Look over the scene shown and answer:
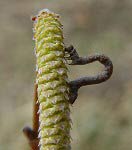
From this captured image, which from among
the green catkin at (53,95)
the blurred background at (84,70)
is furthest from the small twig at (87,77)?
the blurred background at (84,70)

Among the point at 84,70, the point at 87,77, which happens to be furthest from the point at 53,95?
the point at 84,70

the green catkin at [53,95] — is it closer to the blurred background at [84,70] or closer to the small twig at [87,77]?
the small twig at [87,77]

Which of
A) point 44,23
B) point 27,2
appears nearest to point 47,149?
point 44,23

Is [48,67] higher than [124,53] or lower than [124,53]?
lower

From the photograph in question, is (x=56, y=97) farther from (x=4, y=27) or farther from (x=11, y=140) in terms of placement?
(x=4, y=27)

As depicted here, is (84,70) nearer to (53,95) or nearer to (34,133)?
(34,133)

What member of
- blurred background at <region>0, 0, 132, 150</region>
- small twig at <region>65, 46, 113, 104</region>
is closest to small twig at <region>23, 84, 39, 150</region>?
small twig at <region>65, 46, 113, 104</region>
